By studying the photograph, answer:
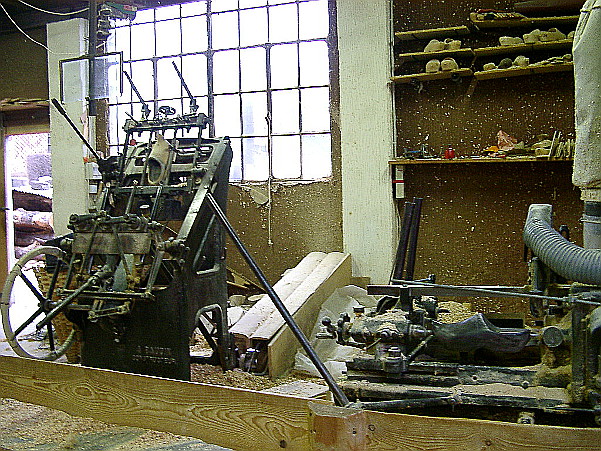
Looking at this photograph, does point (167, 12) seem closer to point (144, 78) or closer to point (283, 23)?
point (144, 78)

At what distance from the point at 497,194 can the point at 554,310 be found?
A: 9.67ft

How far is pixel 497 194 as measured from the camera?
17.2ft

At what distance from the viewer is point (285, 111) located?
605cm

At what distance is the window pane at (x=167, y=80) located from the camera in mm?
6617

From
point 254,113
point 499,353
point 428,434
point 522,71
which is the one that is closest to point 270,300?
point 254,113

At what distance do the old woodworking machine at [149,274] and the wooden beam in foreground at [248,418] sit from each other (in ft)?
4.15

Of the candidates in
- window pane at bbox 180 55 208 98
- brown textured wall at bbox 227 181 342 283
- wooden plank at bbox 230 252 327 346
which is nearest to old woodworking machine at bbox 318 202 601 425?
wooden plank at bbox 230 252 327 346

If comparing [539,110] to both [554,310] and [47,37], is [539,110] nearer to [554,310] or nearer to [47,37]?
[554,310]

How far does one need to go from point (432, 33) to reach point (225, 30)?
2.08 m

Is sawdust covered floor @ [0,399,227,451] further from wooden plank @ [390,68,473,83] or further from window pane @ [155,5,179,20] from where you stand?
window pane @ [155,5,179,20]

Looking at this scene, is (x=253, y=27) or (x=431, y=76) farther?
(x=253, y=27)

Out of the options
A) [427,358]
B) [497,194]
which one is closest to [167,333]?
[427,358]

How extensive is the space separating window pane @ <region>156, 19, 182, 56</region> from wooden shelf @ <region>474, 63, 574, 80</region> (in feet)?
9.89

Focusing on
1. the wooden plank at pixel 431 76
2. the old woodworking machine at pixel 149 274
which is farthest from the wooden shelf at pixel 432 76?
the old woodworking machine at pixel 149 274
